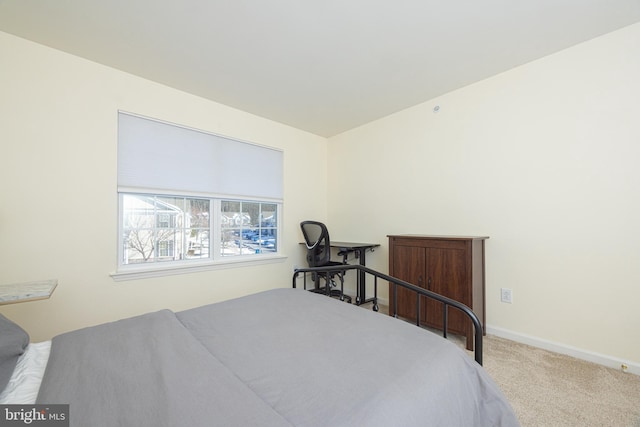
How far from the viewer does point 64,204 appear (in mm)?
2143

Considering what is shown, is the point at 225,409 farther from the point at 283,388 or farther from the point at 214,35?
the point at 214,35

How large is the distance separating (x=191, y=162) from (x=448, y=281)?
288 centimetres

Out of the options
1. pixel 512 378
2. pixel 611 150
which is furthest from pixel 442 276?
pixel 611 150

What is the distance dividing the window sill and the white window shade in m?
0.78

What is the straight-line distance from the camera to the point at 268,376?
2.76ft

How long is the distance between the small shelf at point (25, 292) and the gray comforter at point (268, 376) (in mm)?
655

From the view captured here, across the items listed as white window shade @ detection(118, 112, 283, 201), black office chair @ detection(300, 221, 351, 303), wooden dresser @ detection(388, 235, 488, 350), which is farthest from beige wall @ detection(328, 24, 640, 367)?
white window shade @ detection(118, 112, 283, 201)

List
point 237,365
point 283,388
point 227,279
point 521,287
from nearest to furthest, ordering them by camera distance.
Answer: point 283,388 < point 237,365 < point 521,287 < point 227,279

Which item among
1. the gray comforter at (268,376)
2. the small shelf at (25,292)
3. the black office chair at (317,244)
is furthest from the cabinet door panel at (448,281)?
the small shelf at (25,292)

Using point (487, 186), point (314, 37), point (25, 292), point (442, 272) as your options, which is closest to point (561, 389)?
point (442, 272)

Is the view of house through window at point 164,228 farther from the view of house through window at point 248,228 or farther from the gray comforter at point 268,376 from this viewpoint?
the gray comforter at point 268,376

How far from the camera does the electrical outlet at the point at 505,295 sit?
238 centimetres

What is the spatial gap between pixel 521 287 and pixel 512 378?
0.88 meters

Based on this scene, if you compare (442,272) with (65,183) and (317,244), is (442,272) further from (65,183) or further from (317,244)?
(65,183)
